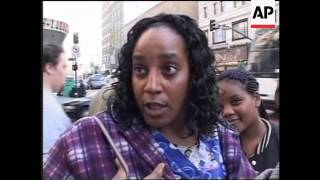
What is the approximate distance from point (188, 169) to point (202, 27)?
0.87 metres

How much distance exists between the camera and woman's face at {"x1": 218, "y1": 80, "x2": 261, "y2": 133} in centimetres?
278

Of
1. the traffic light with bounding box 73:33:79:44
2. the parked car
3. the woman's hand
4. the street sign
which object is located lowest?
the woman's hand

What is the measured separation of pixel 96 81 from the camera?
2.75 meters

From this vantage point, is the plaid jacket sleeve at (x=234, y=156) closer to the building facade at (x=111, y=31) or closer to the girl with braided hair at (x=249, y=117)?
the girl with braided hair at (x=249, y=117)

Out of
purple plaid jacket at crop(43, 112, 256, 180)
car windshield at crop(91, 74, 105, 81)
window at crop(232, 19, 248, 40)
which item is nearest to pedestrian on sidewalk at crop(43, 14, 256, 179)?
purple plaid jacket at crop(43, 112, 256, 180)

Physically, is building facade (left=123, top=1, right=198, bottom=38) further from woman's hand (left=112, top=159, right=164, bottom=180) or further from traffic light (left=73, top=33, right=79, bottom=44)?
woman's hand (left=112, top=159, right=164, bottom=180)

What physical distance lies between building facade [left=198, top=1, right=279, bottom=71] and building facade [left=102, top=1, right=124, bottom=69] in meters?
0.51

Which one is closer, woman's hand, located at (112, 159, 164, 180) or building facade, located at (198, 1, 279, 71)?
woman's hand, located at (112, 159, 164, 180)

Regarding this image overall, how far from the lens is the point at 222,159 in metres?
2.78

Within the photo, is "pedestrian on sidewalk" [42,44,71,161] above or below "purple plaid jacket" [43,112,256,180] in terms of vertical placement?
above

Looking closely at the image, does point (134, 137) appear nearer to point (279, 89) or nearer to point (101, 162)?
point (101, 162)

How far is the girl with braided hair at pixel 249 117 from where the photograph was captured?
2.78 meters
